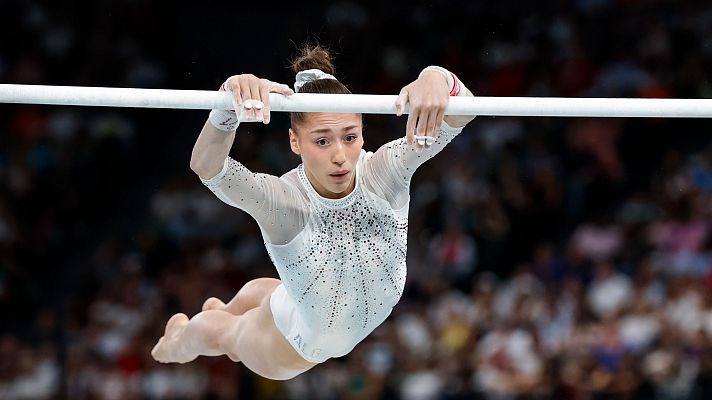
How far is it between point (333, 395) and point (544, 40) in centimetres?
388

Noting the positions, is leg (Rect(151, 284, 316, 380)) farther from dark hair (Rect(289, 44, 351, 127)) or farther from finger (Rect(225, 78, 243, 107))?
finger (Rect(225, 78, 243, 107))

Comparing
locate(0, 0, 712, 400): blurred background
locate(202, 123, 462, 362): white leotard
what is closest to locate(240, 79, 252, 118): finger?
locate(202, 123, 462, 362): white leotard

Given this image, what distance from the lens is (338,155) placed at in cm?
408

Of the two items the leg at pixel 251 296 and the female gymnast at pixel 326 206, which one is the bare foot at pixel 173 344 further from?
the female gymnast at pixel 326 206

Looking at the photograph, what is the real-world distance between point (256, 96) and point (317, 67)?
0.80m

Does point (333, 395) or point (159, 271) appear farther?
point (159, 271)

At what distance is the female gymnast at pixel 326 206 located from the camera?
385 centimetres

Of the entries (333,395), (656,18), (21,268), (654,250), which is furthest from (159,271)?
(656,18)

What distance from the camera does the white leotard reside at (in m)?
4.15

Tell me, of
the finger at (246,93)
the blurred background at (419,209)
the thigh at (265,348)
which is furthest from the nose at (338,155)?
the blurred background at (419,209)

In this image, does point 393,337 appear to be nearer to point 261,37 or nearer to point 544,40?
point 544,40

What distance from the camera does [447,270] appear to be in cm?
862

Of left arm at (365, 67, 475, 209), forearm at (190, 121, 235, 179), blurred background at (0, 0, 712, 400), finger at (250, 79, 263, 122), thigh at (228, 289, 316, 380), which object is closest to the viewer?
finger at (250, 79, 263, 122)

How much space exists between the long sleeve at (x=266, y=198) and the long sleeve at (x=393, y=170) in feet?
0.95
